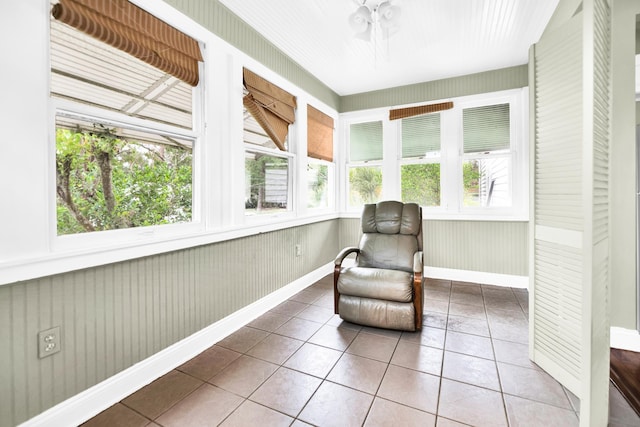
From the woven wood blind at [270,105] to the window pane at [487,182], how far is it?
99.4 inches

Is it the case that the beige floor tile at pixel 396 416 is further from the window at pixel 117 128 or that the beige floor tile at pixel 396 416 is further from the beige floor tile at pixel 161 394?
the window at pixel 117 128

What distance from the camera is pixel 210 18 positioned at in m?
2.32

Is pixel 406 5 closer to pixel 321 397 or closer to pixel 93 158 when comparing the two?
pixel 93 158

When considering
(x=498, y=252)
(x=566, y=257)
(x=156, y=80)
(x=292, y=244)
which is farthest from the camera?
(x=498, y=252)

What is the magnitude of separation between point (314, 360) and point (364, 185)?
3.09m

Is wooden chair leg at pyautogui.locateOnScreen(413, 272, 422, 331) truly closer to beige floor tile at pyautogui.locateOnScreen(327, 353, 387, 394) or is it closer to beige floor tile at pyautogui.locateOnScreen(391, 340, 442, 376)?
beige floor tile at pyautogui.locateOnScreen(391, 340, 442, 376)

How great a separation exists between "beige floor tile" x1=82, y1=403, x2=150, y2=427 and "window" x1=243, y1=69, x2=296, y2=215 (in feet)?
5.53

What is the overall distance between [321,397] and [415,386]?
0.60 meters

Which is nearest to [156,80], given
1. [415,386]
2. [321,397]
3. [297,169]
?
[297,169]

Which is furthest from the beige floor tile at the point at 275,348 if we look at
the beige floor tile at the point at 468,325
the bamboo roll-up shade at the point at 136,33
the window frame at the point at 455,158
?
the window frame at the point at 455,158

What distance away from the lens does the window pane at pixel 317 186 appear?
4129mm

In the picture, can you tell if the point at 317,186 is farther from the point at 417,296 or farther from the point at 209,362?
the point at 209,362

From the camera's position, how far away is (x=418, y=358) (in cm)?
214

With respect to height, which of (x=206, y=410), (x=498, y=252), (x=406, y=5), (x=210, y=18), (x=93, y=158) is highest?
(x=406, y=5)
